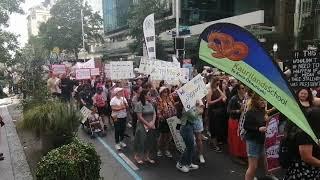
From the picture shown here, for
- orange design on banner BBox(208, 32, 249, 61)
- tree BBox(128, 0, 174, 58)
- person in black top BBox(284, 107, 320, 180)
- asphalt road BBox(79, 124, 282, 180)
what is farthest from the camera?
tree BBox(128, 0, 174, 58)

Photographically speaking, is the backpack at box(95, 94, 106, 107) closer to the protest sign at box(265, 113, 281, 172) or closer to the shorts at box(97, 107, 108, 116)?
the shorts at box(97, 107, 108, 116)

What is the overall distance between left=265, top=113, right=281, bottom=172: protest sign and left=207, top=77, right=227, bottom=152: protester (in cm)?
265

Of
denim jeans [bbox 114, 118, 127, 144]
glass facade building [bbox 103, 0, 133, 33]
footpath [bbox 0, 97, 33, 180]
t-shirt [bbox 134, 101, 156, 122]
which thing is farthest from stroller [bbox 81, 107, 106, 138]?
glass facade building [bbox 103, 0, 133, 33]

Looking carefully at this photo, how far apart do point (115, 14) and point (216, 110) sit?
2584 inches

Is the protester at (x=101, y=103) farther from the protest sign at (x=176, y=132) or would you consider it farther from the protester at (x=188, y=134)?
the protester at (x=188, y=134)

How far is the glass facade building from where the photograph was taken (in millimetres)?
68062

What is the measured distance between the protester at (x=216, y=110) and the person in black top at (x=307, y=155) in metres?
5.36

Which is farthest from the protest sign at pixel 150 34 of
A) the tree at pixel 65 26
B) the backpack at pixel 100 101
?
the tree at pixel 65 26

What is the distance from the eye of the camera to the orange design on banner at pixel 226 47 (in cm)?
366

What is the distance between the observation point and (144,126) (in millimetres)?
8930

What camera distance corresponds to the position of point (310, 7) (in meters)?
33.2

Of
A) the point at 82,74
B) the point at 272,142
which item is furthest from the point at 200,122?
the point at 82,74

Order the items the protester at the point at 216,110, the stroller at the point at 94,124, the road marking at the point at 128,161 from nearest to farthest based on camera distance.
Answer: the road marking at the point at 128,161 < the protester at the point at 216,110 < the stroller at the point at 94,124

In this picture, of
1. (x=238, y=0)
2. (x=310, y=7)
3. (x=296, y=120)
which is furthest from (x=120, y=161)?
(x=238, y=0)
